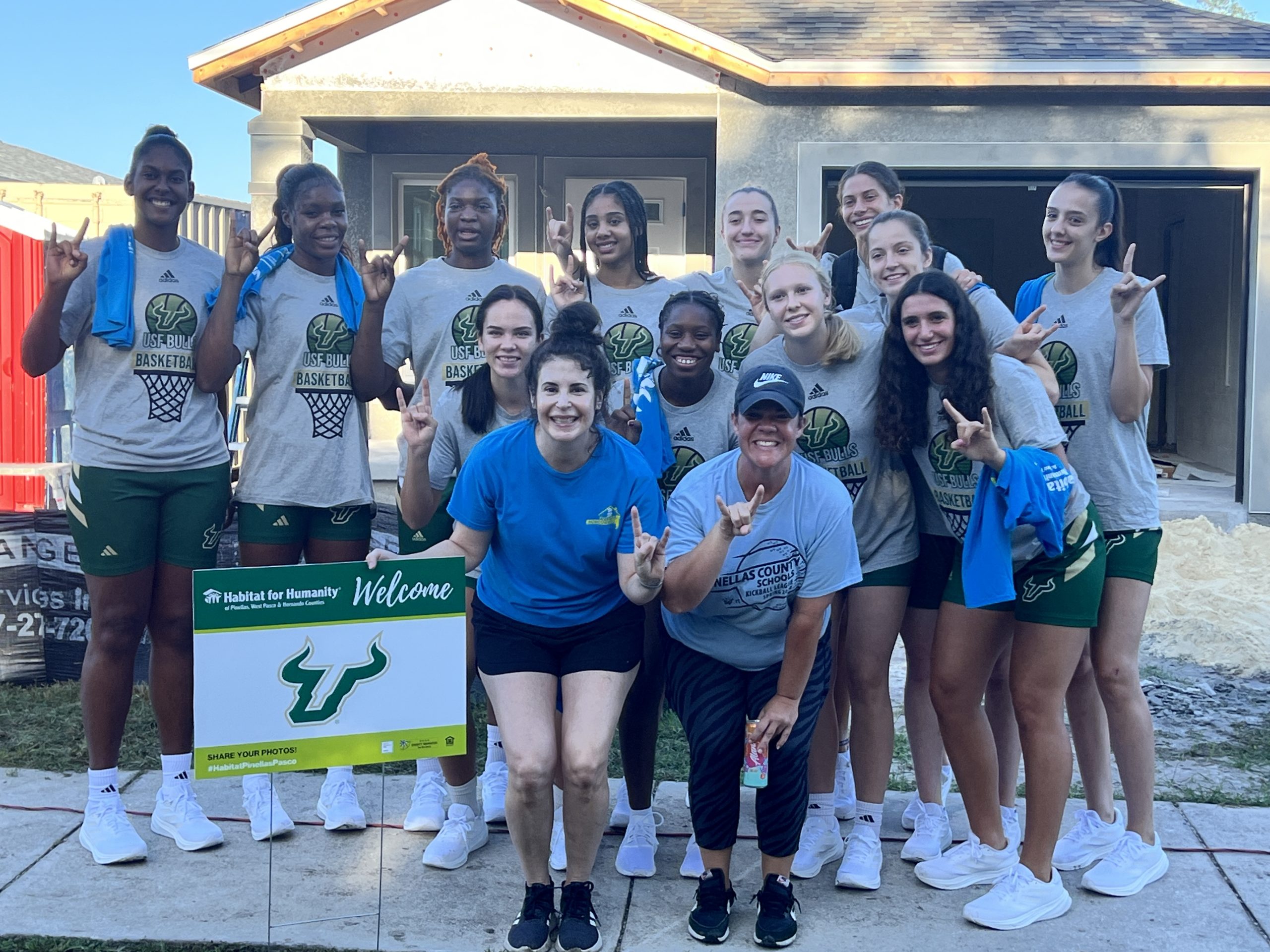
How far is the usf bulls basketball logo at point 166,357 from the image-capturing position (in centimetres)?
403

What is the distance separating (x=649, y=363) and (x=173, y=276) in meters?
1.67

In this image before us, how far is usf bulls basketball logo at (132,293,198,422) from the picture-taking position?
13.2 ft

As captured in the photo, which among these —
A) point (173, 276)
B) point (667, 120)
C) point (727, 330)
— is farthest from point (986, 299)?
point (667, 120)

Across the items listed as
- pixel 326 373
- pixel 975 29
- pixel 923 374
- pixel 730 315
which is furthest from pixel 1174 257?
pixel 326 373

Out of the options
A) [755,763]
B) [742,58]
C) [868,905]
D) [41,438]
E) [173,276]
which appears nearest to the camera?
[755,763]

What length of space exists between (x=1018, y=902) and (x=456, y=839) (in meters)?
1.84

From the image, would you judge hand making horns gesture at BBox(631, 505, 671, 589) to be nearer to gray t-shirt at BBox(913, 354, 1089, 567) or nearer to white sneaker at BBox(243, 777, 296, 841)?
gray t-shirt at BBox(913, 354, 1089, 567)

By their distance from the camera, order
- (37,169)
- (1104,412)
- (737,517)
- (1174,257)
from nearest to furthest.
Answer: (737,517) → (1104,412) → (1174,257) → (37,169)

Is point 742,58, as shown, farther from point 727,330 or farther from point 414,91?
point 727,330

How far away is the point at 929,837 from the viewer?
411 cm

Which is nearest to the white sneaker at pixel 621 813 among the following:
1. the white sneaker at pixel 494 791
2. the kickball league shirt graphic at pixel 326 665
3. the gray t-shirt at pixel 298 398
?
the white sneaker at pixel 494 791

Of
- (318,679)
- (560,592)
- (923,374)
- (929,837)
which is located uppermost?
(923,374)

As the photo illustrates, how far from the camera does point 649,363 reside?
3.98m

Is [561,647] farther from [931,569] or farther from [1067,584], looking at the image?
[1067,584]
